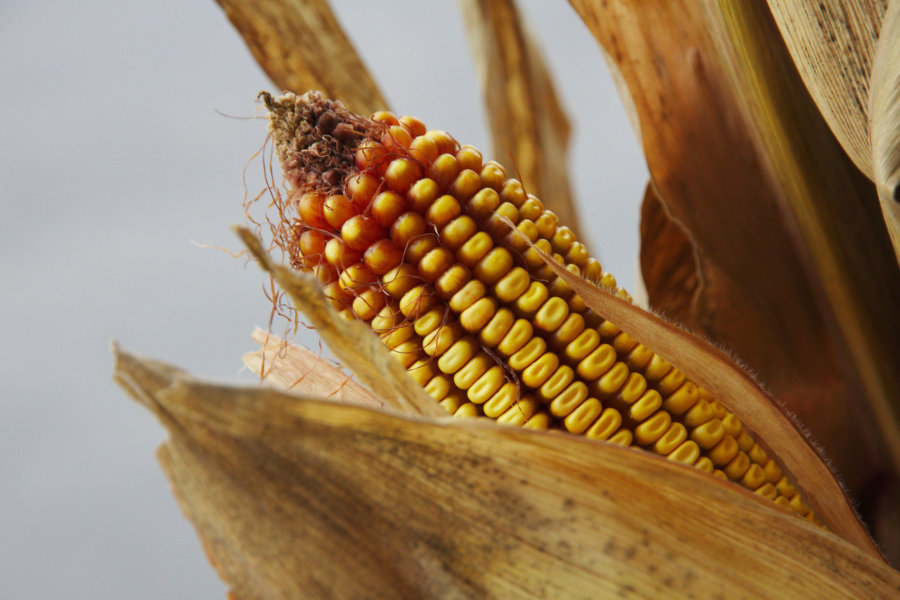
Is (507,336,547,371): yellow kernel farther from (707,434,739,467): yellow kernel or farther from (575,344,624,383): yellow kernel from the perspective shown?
(707,434,739,467): yellow kernel

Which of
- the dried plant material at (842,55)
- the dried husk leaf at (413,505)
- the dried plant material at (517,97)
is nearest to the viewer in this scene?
the dried husk leaf at (413,505)

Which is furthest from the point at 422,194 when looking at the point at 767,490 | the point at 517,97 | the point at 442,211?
the point at 517,97

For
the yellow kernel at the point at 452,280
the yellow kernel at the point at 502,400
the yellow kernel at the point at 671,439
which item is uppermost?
the yellow kernel at the point at 452,280

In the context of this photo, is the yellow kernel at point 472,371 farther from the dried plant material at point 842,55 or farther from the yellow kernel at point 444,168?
the dried plant material at point 842,55

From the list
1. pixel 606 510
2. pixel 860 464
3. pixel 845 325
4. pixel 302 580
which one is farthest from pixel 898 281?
pixel 302 580

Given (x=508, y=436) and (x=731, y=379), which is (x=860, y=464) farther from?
(x=508, y=436)

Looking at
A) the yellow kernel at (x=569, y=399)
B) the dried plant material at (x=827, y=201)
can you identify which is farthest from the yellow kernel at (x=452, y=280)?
the dried plant material at (x=827, y=201)

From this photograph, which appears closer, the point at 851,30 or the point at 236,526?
the point at 236,526
